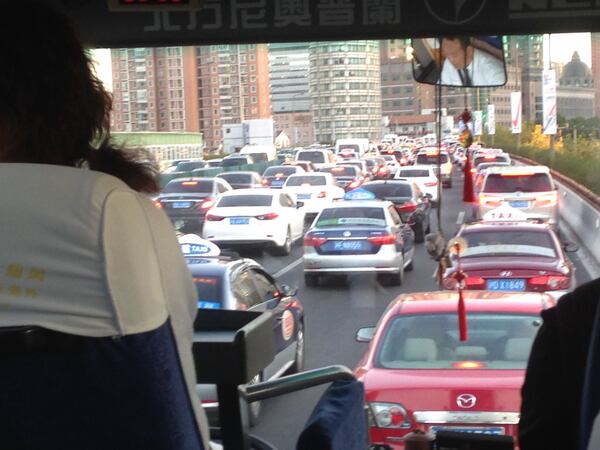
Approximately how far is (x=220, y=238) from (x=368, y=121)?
11.9m

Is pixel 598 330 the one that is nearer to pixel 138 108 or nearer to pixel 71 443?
pixel 71 443

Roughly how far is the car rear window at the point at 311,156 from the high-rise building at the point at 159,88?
76.3ft

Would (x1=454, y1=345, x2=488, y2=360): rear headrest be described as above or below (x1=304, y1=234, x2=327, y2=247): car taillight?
above

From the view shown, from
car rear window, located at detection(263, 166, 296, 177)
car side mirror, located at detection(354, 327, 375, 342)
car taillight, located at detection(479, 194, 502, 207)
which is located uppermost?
car side mirror, located at detection(354, 327, 375, 342)

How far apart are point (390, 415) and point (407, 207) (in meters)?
15.7

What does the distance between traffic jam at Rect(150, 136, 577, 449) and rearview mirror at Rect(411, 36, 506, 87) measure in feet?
1.16

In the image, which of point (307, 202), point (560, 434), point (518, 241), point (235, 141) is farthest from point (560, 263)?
point (307, 202)

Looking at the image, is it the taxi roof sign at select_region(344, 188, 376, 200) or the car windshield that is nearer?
the car windshield

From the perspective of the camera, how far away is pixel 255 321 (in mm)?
1954

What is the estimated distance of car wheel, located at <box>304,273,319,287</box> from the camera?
1584 cm

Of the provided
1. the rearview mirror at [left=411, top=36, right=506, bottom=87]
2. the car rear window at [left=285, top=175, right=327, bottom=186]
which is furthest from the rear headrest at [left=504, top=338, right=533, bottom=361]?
the car rear window at [left=285, top=175, right=327, bottom=186]

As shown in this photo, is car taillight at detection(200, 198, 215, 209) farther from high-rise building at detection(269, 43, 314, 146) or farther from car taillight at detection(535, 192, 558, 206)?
high-rise building at detection(269, 43, 314, 146)

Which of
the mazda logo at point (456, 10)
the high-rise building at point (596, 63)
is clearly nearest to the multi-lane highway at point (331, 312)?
the high-rise building at point (596, 63)

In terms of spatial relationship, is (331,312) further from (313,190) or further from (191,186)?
(313,190)
